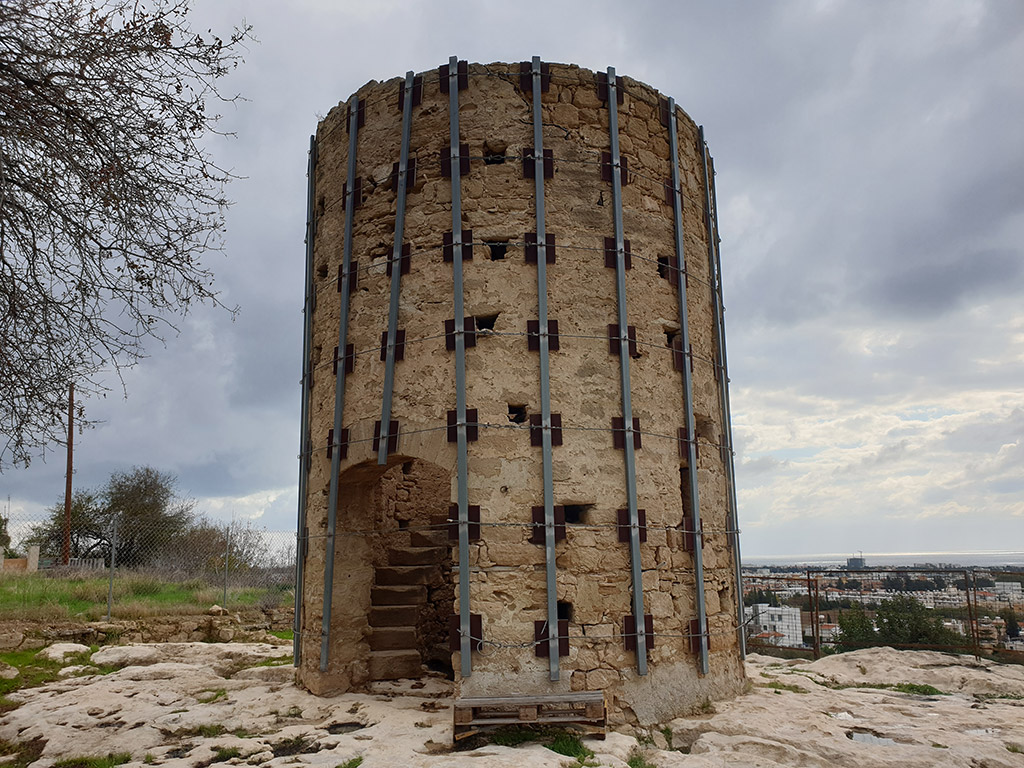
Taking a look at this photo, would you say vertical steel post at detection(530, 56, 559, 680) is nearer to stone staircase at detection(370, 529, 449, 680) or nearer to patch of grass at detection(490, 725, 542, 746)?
patch of grass at detection(490, 725, 542, 746)

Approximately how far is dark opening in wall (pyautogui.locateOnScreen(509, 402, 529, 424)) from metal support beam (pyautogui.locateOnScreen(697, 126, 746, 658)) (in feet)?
9.92

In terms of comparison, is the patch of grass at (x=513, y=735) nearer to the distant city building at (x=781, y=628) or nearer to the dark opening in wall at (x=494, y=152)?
the dark opening in wall at (x=494, y=152)

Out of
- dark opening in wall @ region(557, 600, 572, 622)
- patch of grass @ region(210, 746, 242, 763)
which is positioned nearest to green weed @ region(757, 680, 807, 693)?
dark opening in wall @ region(557, 600, 572, 622)

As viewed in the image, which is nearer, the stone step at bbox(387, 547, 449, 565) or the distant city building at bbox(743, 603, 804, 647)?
the stone step at bbox(387, 547, 449, 565)

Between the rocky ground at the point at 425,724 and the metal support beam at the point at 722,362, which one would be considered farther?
the metal support beam at the point at 722,362

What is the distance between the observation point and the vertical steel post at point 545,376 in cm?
739

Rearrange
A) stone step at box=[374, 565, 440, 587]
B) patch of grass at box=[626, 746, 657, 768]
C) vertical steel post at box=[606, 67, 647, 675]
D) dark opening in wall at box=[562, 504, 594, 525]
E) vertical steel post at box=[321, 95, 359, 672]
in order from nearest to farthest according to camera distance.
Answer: patch of grass at box=[626, 746, 657, 768]
vertical steel post at box=[606, 67, 647, 675]
dark opening in wall at box=[562, 504, 594, 525]
vertical steel post at box=[321, 95, 359, 672]
stone step at box=[374, 565, 440, 587]

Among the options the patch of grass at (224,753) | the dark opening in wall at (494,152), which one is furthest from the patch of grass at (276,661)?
the dark opening in wall at (494,152)

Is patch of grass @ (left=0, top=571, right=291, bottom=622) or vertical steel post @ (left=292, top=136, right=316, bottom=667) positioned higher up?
Answer: vertical steel post @ (left=292, top=136, right=316, bottom=667)

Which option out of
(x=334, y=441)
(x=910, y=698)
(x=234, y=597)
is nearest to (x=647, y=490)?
(x=334, y=441)

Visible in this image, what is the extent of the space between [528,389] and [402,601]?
3.72 meters

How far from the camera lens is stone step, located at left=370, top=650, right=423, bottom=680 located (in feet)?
29.7

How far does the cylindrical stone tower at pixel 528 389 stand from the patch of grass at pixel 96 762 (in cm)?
224

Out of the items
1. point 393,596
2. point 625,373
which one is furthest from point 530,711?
point 393,596
